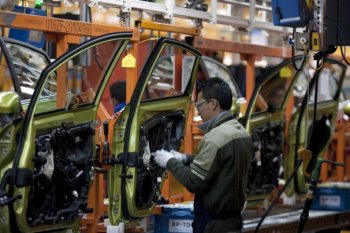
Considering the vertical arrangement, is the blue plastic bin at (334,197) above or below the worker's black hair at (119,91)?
below

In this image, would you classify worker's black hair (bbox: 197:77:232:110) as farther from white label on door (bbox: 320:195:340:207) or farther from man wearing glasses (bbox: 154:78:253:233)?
white label on door (bbox: 320:195:340:207)

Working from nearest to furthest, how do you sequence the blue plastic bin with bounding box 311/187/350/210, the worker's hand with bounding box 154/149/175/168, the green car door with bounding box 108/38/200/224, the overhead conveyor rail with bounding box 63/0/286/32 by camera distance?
the worker's hand with bounding box 154/149/175/168 < the green car door with bounding box 108/38/200/224 < the overhead conveyor rail with bounding box 63/0/286/32 < the blue plastic bin with bounding box 311/187/350/210

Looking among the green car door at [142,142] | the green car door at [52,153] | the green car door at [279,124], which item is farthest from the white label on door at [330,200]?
the green car door at [52,153]

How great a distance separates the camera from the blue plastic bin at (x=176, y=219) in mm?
9836

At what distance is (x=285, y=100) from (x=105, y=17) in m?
3.04

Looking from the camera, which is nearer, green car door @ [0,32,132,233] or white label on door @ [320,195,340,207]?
green car door @ [0,32,132,233]

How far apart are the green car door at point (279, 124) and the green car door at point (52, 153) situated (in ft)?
9.74

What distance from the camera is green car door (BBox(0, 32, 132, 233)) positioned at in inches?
296

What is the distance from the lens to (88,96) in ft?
27.3

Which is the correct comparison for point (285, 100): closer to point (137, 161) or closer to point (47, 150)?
point (137, 161)

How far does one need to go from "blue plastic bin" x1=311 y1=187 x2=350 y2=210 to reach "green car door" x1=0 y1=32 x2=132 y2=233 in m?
5.47

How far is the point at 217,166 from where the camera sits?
7.24m

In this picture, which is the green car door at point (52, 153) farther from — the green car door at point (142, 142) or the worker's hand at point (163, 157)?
the worker's hand at point (163, 157)

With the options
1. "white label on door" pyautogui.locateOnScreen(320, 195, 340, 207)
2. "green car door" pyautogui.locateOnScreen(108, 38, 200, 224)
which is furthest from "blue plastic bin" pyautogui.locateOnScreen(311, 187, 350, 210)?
"green car door" pyautogui.locateOnScreen(108, 38, 200, 224)
